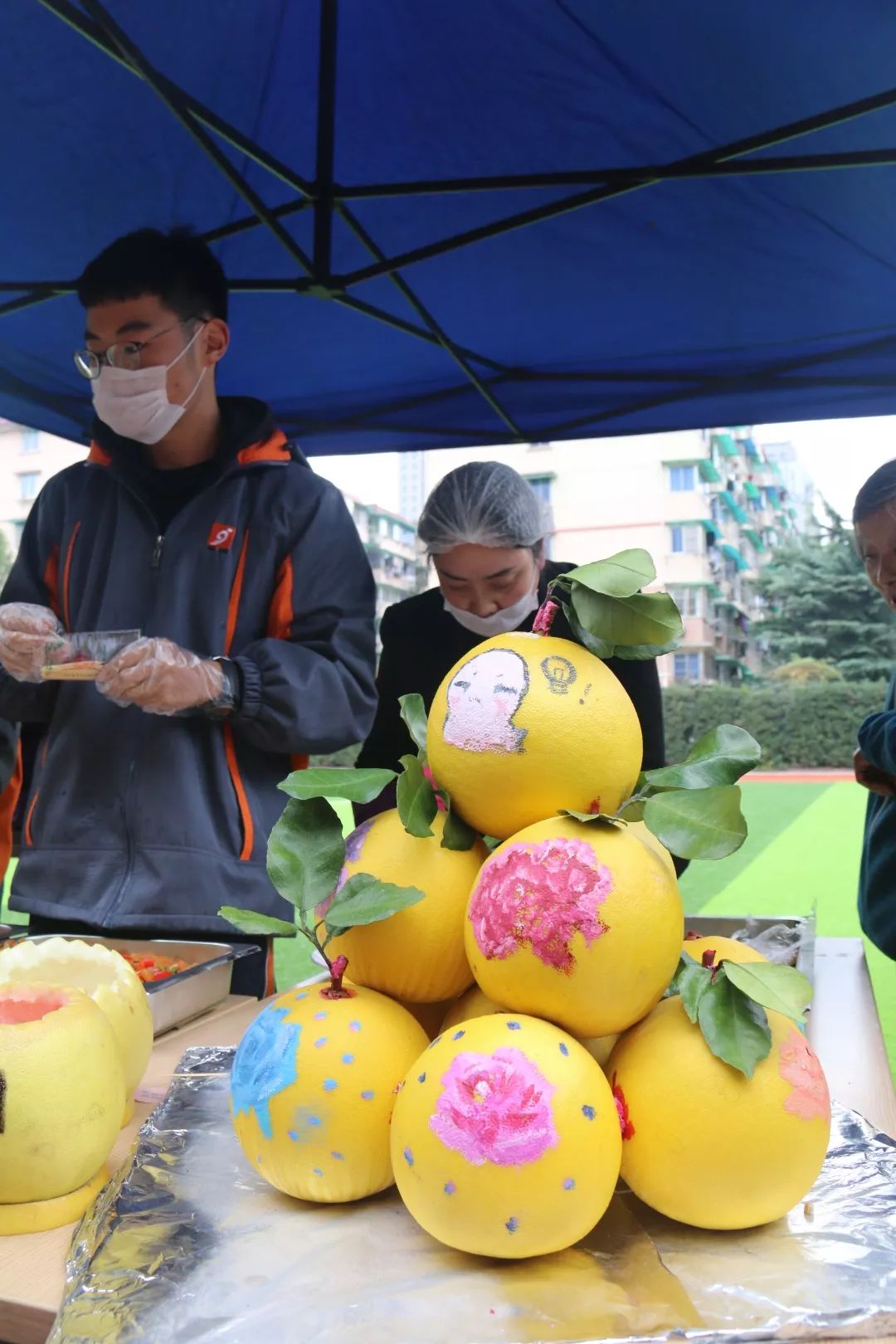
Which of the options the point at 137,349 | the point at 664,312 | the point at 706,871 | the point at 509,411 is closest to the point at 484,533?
the point at 137,349

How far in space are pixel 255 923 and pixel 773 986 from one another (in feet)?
1.20

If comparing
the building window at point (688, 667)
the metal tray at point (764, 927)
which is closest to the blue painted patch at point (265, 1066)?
the metal tray at point (764, 927)

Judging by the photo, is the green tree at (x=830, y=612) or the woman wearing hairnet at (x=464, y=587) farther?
the green tree at (x=830, y=612)

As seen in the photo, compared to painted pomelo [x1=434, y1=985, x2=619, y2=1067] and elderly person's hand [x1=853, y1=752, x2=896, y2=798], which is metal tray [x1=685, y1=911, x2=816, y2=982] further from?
painted pomelo [x1=434, y1=985, x2=619, y2=1067]

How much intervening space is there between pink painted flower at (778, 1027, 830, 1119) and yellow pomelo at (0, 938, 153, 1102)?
1.83ft

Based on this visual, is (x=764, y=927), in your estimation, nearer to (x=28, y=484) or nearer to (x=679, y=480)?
(x=679, y=480)

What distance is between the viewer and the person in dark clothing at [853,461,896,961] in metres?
1.89

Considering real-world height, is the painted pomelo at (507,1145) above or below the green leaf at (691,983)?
below

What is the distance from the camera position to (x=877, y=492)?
1.95 meters

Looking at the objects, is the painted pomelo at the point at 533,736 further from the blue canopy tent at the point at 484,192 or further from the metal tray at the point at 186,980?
the blue canopy tent at the point at 484,192

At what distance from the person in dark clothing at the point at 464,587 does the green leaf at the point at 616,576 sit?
126 centimetres

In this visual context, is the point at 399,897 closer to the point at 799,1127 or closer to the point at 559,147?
the point at 799,1127

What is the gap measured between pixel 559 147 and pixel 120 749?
1601 mm

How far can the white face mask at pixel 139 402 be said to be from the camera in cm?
184
